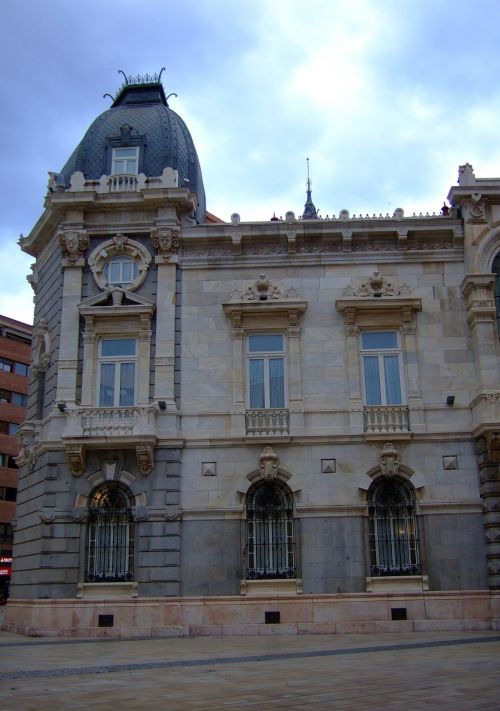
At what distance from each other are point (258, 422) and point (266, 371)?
72.9 inches

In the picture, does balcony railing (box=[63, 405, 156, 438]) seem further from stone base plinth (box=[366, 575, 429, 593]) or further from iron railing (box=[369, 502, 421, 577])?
stone base plinth (box=[366, 575, 429, 593])

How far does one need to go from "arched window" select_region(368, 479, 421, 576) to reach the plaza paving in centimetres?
352

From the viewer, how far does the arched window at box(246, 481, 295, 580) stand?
24859 mm

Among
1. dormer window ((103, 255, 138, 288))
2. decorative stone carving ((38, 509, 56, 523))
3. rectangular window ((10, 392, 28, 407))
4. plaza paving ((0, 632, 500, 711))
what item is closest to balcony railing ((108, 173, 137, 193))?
dormer window ((103, 255, 138, 288))

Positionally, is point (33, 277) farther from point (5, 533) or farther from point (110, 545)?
point (5, 533)

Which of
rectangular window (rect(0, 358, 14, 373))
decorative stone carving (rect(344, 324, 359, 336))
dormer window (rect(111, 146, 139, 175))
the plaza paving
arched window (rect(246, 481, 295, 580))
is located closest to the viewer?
the plaza paving

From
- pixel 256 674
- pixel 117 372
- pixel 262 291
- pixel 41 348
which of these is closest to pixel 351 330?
pixel 262 291

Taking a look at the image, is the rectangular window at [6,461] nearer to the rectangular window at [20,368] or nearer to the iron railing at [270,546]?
the rectangular window at [20,368]

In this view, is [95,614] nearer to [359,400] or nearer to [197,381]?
[197,381]

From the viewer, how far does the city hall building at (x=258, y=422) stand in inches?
961

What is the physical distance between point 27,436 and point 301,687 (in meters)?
17.7

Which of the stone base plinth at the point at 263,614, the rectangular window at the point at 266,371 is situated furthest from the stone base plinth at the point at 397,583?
the rectangular window at the point at 266,371

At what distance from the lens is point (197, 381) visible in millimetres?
26438

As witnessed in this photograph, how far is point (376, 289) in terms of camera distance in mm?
27219
